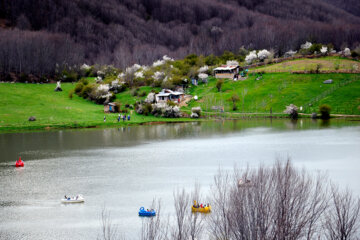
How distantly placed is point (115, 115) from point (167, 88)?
112 ft

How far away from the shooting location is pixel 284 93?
126688mm

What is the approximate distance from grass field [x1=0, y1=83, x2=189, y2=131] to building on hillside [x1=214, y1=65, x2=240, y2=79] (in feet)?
116

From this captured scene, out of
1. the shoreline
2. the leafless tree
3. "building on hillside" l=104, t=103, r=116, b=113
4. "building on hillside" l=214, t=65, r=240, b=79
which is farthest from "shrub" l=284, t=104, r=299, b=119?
the leafless tree

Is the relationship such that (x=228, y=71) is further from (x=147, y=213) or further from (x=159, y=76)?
(x=147, y=213)

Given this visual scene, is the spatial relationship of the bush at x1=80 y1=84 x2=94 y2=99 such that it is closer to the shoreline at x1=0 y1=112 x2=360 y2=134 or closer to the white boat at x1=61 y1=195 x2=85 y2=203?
the shoreline at x1=0 y1=112 x2=360 y2=134

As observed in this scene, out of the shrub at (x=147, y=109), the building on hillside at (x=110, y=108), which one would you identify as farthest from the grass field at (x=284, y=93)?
the building on hillside at (x=110, y=108)

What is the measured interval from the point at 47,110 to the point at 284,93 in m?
69.1

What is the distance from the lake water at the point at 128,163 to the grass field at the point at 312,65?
45.7 meters

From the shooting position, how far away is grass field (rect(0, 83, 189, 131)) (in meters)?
103

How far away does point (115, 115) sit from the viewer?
385ft

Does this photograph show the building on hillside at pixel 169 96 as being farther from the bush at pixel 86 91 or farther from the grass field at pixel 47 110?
the bush at pixel 86 91

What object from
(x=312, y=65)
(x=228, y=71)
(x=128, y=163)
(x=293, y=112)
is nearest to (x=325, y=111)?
(x=293, y=112)

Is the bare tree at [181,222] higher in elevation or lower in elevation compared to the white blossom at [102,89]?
Answer: lower

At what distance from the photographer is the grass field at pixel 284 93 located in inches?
4555
